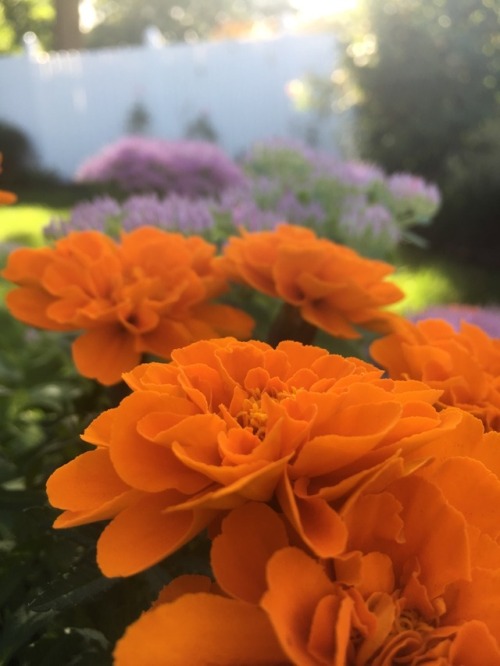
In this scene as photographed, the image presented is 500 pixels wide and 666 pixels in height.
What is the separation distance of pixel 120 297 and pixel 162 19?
22.4m

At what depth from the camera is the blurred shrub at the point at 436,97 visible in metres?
5.12

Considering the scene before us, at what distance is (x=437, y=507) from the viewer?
40cm

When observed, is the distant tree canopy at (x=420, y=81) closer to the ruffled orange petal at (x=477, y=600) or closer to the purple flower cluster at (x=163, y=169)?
the purple flower cluster at (x=163, y=169)

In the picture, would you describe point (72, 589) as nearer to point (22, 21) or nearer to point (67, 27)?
point (67, 27)

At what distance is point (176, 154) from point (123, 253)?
8.34 ft

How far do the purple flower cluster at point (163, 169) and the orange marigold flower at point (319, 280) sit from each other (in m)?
2.18

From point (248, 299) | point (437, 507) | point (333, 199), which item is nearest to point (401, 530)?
point (437, 507)

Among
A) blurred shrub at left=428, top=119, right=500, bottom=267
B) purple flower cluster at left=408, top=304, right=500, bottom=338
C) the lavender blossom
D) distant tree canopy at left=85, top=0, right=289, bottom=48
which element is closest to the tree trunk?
blurred shrub at left=428, top=119, right=500, bottom=267

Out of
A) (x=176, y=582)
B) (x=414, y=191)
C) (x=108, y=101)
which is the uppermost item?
(x=176, y=582)

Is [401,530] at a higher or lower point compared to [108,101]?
higher

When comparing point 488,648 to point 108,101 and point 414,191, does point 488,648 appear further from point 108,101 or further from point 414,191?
point 108,101

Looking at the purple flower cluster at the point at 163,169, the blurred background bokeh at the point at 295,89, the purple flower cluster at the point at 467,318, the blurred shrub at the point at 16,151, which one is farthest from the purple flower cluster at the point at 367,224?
the blurred shrub at the point at 16,151

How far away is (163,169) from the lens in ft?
10.1

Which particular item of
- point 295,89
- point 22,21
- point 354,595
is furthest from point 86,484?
point 22,21
